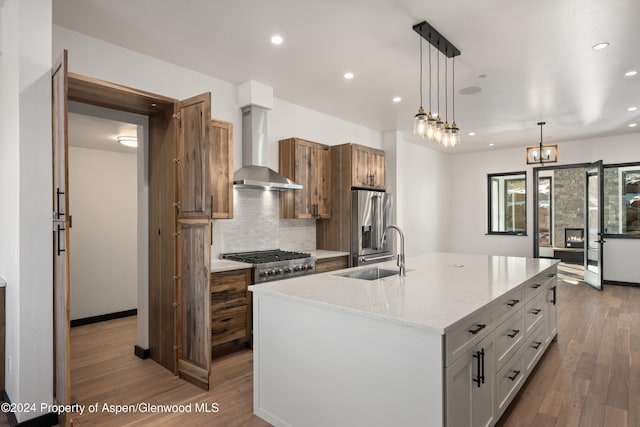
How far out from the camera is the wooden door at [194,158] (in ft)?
9.51

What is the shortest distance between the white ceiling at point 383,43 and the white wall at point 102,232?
7.61 ft

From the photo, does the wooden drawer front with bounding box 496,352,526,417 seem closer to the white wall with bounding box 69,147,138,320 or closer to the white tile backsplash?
the white tile backsplash

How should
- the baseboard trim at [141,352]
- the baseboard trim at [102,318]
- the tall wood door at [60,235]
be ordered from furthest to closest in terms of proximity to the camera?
1. the baseboard trim at [102,318]
2. the baseboard trim at [141,352]
3. the tall wood door at [60,235]

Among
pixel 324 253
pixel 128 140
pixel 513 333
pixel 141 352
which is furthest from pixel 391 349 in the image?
pixel 128 140

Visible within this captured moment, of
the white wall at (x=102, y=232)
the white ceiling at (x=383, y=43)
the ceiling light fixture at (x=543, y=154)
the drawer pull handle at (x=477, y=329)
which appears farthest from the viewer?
the ceiling light fixture at (x=543, y=154)

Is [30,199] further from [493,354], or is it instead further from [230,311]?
[493,354]

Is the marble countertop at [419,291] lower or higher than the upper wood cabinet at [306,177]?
lower

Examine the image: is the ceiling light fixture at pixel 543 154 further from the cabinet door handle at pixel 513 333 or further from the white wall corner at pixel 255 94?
the white wall corner at pixel 255 94

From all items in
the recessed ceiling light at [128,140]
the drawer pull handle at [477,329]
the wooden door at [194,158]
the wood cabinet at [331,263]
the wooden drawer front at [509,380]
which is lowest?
the wooden drawer front at [509,380]

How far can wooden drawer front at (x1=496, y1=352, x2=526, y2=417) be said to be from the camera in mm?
2246

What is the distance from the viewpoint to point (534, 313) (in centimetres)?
301

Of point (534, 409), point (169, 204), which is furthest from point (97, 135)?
point (534, 409)

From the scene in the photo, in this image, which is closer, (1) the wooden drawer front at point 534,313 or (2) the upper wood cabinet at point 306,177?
(1) the wooden drawer front at point 534,313

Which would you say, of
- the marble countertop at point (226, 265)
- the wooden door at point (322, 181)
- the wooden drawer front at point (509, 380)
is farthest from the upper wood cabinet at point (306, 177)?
the wooden drawer front at point (509, 380)
